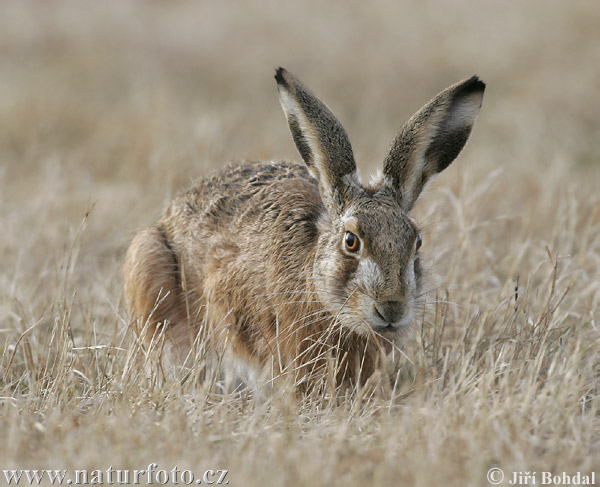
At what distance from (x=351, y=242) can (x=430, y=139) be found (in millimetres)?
820

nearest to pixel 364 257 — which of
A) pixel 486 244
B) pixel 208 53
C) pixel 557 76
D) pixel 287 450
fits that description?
pixel 287 450

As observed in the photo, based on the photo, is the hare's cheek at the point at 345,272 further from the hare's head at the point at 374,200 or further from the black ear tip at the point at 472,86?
the black ear tip at the point at 472,86

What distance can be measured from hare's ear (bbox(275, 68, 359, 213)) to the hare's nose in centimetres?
73

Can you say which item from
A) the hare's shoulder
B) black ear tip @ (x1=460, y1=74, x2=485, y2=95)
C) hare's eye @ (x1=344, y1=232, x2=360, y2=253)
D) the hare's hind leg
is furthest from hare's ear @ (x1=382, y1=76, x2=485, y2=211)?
the hare's hind leg

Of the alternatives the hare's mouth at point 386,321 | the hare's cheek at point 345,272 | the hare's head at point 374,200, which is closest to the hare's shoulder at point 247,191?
the hare's head at point 374,200

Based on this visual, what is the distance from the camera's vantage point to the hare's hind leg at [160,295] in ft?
17.3

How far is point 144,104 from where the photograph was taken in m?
10.7

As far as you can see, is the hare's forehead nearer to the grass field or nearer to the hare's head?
the hare's head

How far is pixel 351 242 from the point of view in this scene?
4418 millimetres

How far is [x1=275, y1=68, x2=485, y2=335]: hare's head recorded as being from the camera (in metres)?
4.25

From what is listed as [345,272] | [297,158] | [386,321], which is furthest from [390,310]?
[297,158]

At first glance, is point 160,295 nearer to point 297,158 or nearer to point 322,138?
point 322,138

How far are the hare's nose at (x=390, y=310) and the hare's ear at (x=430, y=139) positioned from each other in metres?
0.78

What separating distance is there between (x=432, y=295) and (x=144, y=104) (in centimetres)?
649
